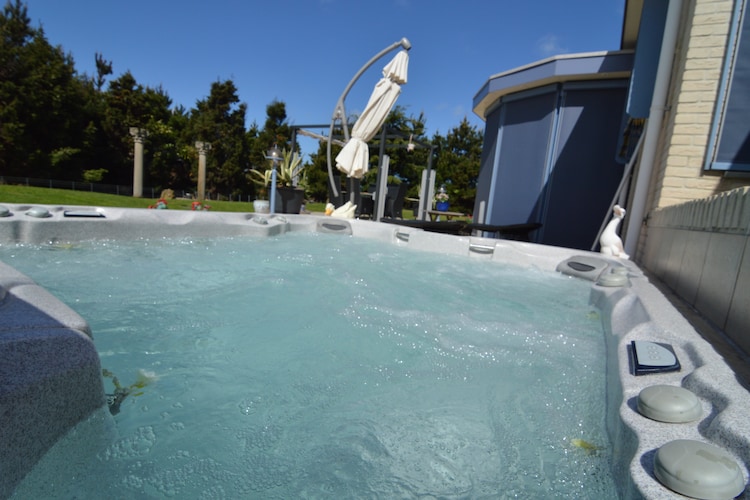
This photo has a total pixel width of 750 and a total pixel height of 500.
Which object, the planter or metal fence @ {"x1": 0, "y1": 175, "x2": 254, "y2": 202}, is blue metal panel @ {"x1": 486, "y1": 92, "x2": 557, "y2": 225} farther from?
metal fence @ {"x1": 0, "y1": 175, "x2": 254, "y2": 202}

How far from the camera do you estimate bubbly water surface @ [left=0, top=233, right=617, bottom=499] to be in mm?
897

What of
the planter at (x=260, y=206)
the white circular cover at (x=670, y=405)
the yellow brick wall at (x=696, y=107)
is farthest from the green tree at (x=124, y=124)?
the white circular cover at (x=670, y=405)

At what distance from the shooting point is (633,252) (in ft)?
12.9

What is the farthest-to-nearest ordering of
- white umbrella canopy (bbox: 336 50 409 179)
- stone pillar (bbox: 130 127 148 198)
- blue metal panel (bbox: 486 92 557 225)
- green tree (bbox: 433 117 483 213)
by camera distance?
green tree (bbox: 433 117 483 213) → stone pillar (bbox: 130 127 148 198) → blue metal panel (bbox: 486 92 557 225) → white umbrella canopy (bbox: 336 50 409 179)

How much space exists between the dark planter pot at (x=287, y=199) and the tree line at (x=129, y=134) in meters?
5.06

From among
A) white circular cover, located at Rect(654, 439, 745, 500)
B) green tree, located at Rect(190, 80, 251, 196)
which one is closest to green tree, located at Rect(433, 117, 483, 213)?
green tree, located at Rect(190, 80, 251, 196)

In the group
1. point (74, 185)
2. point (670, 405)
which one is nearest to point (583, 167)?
point (670, 405)

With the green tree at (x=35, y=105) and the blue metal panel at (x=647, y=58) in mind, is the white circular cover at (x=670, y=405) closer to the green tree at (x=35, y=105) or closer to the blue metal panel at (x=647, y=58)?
the blue metal panel at (x=647, y=58)

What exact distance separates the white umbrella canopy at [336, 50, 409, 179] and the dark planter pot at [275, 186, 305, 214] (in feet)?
3.82

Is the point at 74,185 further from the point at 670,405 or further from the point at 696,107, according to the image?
the point at 670,405

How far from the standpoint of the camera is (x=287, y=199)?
22.2ft

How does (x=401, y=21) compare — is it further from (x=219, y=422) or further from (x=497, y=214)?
(x=219, y=422)

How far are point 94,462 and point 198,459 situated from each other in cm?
22

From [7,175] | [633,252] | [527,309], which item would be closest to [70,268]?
[527,309]
